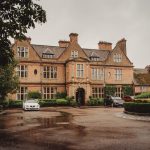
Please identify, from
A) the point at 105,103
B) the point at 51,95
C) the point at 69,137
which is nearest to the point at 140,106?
the point at 69,137

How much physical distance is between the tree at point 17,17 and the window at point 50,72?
128ft

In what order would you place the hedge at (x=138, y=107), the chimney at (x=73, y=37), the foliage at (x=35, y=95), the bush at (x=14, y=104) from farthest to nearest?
the chimney at (x=73, y=37) < the foliage at (x=35, y=95) < the bush at (x=14, y=104) < the hedge at (x=138, y=107)

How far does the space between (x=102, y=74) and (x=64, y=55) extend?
25.9ft

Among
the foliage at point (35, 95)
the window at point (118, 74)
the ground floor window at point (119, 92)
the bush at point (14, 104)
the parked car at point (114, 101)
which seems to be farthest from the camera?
the window at point (118, 74)

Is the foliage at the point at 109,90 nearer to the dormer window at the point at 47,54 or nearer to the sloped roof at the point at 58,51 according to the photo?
the sloped roof at the point at 58,51

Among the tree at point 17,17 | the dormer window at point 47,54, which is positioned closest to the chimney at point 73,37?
the dormer window at point 47,54

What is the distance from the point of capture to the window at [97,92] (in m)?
53.2

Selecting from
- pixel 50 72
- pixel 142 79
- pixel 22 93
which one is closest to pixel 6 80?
pixel 22 93

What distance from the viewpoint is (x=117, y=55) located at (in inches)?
2211

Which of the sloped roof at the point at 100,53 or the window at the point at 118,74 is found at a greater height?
the sloped roof at the point at 100,53

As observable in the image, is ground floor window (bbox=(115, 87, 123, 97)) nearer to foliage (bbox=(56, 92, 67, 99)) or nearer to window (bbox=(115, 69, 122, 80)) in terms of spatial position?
window (bbox=(115, 69, 122, 80))

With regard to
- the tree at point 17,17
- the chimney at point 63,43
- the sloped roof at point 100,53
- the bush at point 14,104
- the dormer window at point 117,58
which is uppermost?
the chimney at point 63,43

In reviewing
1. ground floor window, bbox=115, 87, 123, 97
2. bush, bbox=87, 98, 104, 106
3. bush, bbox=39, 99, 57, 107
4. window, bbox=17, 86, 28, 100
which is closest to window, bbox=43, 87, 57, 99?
bush, bbox=39, 99, 57, 107

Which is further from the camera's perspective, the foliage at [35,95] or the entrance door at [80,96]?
the entrance door at [80,96]
